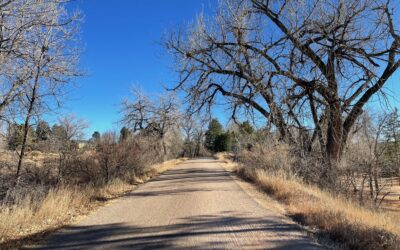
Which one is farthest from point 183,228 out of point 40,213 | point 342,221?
point 40,213

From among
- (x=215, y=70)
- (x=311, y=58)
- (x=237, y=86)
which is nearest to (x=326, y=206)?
(x=311, y=58)

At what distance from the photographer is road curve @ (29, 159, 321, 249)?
20.7 feet

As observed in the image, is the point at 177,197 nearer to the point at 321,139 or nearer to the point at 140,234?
the point at 140,234

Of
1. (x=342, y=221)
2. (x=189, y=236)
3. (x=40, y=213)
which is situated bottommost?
(x=189, y=236)

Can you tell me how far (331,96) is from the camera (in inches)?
560

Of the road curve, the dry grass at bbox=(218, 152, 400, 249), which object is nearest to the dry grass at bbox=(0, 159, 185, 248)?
the road curve

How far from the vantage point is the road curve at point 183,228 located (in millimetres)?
6312

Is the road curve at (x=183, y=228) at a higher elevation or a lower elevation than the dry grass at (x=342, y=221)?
lower

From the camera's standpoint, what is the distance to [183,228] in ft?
24.9

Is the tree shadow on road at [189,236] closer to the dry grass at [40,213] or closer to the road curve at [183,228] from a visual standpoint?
the road curve at [183,228]

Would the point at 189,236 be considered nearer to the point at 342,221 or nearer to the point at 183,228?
the point at 183,228

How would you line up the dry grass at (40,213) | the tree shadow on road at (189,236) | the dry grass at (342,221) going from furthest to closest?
the dry grass at (40,213) < the tree shadow on road at (189,236) < the dry grass at (342,221)

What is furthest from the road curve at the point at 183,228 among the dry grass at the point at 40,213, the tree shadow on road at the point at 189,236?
the dry grass at the point at 40,213

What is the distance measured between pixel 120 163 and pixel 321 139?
10.7m
